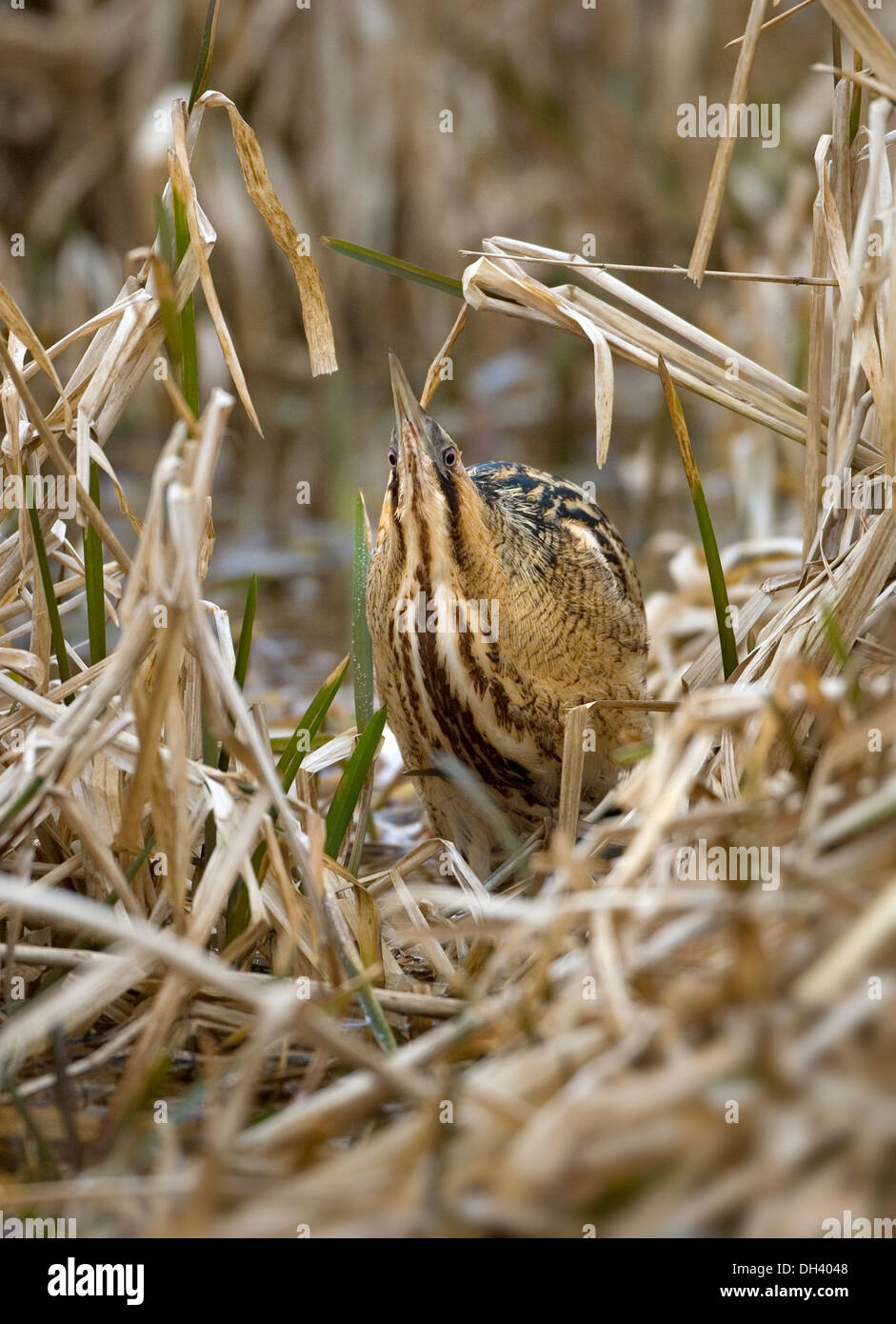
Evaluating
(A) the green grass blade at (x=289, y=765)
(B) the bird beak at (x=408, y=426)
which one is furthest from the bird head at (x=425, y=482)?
(A) the green grass blade at (x=289, y=765)

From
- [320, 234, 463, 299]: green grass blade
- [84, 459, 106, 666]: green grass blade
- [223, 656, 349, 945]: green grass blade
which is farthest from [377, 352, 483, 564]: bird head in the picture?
[84, 459, 106, 666]: green grass blade

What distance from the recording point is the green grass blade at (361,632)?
2.51 meters

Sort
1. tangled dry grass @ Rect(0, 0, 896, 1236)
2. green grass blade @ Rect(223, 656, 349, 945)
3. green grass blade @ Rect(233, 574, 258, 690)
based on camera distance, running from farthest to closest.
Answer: green grass blade @ Rect(233, 574, 258, 690), green grass blade @ Rect(223, 656, 349, 945), tangled dry grass @ Rect(0, 0, 896, 1236)

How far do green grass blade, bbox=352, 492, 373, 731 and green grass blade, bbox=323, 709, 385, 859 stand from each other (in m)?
0.16

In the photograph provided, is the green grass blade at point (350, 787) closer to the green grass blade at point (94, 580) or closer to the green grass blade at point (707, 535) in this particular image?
the green grass blade at point (94, 580)

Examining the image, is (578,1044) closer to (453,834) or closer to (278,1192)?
(278,1192)

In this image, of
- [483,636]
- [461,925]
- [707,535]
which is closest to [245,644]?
[483,636]

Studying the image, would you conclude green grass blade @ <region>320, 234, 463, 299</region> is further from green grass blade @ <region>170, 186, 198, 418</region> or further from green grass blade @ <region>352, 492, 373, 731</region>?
green grass blade @ <region>352, 492, 373, 731</region>

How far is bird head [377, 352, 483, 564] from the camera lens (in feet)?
7.93

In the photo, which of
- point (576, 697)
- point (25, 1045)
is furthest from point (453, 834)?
point (25, 1045)

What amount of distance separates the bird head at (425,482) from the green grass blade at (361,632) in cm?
5

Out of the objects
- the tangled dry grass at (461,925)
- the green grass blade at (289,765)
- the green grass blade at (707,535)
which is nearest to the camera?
the tangled dry grass at (461,925)
